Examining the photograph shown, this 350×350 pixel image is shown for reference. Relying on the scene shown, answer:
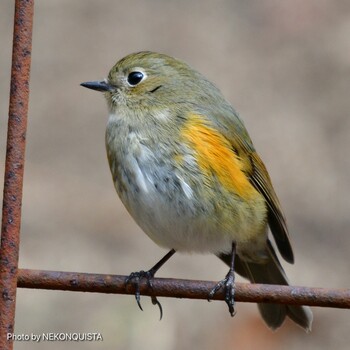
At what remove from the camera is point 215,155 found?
3.38 meters

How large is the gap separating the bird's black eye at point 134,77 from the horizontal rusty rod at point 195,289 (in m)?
1.41

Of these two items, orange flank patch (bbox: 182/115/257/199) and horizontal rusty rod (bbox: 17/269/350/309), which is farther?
orange flank patch (bbox: 182/115/257/199)

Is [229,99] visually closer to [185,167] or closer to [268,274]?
[268,274]

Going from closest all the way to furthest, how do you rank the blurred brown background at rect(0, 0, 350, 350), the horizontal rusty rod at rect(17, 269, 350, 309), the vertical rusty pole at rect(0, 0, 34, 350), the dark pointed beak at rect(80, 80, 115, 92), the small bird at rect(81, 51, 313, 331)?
the vertical rusty pole at rect(0, 0, 34, 350) → the horizontal rusty rod at rect(17, 269, 350, 309) → the small bird at rect(81, 51, 313, 331) → the dark pointed beak at rect(80, 80, 115, 92) → the blurred brown background at rect(0, 0, 350, 350)

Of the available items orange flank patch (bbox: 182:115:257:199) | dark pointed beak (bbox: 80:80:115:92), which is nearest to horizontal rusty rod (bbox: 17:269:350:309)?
orange flank patch (bbox: 182:115:257:199)

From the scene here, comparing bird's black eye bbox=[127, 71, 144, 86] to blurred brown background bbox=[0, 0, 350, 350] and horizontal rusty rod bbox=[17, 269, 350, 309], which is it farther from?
blurred brown background bbox=[0, 0, 350, 350]

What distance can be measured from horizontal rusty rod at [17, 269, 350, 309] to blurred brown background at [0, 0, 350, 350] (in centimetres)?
267

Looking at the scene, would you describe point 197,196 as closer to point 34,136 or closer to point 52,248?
point 52,248

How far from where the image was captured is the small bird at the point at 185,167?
10.9 feet

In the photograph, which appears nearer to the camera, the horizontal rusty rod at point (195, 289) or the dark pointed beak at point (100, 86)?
the horizontal rusty rod at point (195, 289)

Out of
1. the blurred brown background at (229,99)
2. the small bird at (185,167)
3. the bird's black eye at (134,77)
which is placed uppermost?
the bird's black eye at (134,77)

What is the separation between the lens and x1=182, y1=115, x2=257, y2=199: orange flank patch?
10.9ft

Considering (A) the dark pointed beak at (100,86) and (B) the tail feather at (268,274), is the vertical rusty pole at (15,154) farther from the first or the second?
(B) the tail feather at (268,274)

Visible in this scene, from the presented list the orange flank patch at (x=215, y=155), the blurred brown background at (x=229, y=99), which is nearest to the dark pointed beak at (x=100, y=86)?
the orange flank patch at (x=215, y=155)
